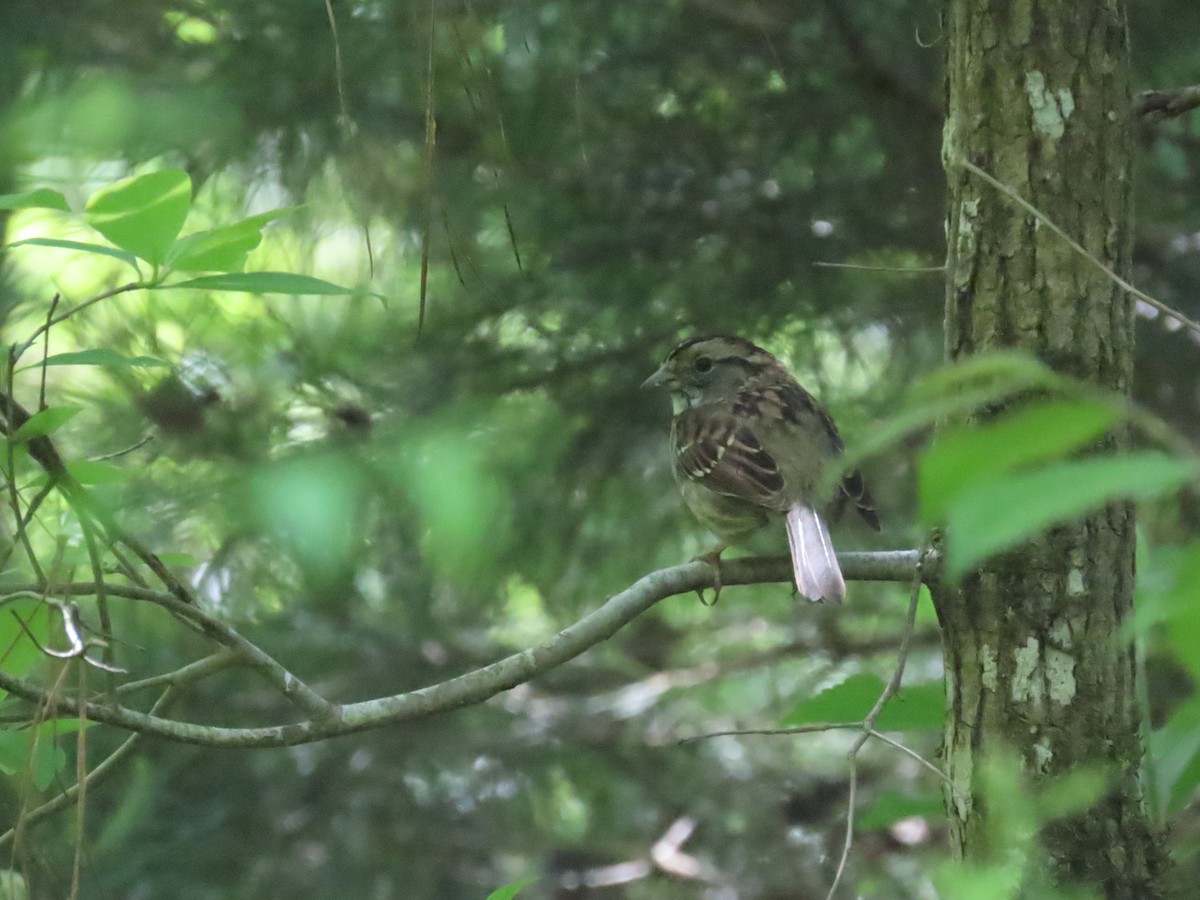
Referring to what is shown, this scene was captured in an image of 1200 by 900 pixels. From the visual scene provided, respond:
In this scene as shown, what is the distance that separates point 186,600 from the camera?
1.68m

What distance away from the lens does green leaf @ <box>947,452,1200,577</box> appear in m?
0.69

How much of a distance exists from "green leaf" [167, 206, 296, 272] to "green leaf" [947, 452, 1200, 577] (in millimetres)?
901

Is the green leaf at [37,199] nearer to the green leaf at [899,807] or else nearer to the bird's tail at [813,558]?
the green leaf at [899,807]

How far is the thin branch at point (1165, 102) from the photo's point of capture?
2027mm

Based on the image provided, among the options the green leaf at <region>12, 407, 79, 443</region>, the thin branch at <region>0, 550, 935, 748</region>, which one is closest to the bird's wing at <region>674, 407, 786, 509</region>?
the thin branch at <region>0, 550, 935, 748</region>

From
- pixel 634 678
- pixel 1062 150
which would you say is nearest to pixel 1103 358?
pixel 1062 150

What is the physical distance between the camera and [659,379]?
3502 millimetres

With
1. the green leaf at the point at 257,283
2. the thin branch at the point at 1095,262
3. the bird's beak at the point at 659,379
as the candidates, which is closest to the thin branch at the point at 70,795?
the green leaf at the point at 257,283

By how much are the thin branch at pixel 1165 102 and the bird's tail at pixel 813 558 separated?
0.99m

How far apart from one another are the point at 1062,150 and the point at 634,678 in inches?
125

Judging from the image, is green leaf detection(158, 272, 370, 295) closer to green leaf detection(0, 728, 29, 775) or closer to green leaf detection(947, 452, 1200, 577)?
green leaf detection(0, 728, 29, 775)

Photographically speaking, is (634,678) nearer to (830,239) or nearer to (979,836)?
(830,239)

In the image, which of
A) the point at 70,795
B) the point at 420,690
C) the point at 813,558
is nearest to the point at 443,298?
the point at 813,558

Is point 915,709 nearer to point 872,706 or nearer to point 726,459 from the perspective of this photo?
point 872,706
